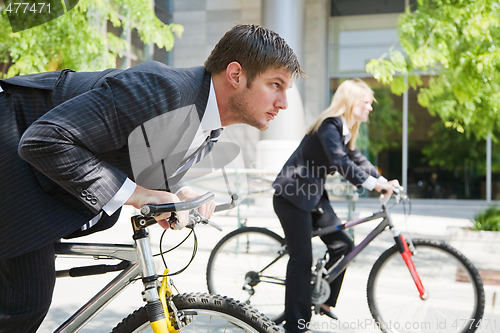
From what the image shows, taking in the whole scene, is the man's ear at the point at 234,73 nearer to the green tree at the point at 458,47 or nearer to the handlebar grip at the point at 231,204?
the handlebar grip at the point at 231,204

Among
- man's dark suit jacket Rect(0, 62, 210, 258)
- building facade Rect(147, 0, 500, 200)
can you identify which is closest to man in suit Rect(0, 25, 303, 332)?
man's dark suit jacket Rect(0, 62, 210, 258)

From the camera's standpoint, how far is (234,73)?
2.05 meters

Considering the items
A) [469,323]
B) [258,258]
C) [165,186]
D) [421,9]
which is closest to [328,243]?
[258,258]

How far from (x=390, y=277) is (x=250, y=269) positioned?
47.2 inches

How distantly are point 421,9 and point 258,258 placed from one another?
14.0 feet

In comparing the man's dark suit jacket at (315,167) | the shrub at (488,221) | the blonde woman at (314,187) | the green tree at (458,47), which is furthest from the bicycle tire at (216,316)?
the shrub at (488,221)

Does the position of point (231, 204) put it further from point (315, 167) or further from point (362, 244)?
point (362, 244)

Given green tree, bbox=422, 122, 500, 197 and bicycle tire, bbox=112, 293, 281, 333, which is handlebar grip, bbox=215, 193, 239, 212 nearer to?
bicycle tire, bbox=112, 293, 281, 333

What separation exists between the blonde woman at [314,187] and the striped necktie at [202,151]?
1.76 m

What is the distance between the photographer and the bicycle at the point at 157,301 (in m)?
1.96

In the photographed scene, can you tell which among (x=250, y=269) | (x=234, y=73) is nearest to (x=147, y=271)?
(x=234, y=73)

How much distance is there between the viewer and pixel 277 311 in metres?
4.73

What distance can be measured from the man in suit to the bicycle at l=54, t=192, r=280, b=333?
0.09m

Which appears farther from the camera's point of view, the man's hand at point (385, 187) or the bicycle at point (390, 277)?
the man's hand at point (385, 187)
